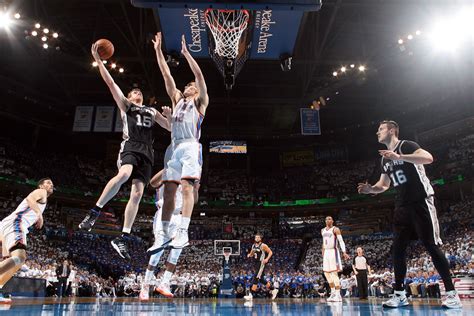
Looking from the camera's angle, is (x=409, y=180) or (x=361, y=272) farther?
(x=361, y=272)

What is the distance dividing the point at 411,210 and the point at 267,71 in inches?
742

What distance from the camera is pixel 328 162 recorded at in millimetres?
35469

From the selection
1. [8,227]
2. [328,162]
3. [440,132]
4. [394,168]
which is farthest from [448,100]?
[8,227]

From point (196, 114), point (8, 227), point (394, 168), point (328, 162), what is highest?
point (328, 162)

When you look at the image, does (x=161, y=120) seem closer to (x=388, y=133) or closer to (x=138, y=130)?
(x=138, y=130)

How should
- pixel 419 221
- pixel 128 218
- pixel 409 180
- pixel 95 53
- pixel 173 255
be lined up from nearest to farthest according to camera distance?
pixel 173 255
pixel 419 221
pixel 409 180
pixel 128 218
pixel 95 53

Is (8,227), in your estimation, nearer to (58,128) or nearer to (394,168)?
(394,168)

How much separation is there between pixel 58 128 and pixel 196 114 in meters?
29.3

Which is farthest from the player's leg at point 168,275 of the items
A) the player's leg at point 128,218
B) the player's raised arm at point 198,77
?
the player's raised arm at point 198,77

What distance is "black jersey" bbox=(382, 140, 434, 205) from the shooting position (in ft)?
15.6

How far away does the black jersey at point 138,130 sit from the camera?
17.1ft

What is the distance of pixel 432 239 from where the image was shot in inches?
180

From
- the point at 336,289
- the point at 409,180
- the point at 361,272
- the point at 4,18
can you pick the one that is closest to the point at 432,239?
the point at 409,180

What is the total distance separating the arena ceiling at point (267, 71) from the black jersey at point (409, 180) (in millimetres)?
10411
